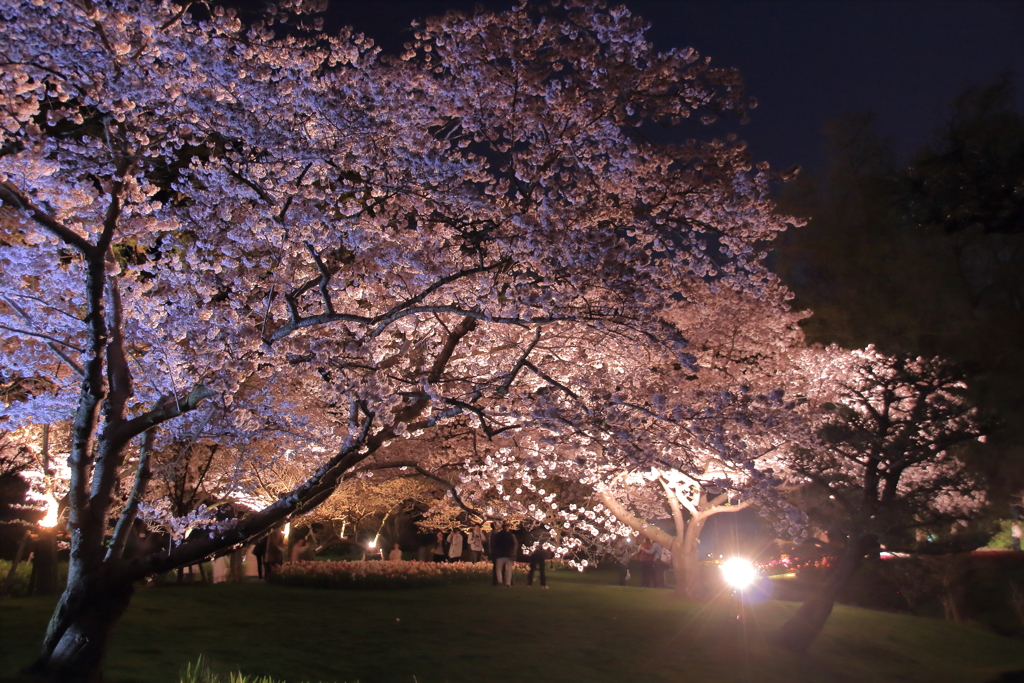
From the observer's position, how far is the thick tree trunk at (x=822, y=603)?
13500mm

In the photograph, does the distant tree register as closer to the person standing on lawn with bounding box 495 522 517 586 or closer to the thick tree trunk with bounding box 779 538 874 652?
the thick tree trunk with bounding box 779 538 874 652

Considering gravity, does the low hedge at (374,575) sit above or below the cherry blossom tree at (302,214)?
below

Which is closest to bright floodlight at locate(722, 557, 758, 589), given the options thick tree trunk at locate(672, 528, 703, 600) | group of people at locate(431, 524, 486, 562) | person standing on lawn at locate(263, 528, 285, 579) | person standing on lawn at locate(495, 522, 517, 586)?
thick tree trunk at locate(672, 528, 703, 600)

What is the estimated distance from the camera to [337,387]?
8.36 meters

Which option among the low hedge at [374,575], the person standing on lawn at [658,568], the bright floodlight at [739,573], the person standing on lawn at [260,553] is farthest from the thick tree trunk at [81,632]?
the person standing on lawn at [658,568]

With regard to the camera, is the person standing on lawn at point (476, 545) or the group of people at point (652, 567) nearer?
the group of people at point (652, 567)

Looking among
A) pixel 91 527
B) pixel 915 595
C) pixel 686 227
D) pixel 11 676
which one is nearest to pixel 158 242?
pixel 91 527

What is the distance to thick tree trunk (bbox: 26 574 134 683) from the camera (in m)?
6.88

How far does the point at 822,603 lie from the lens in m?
13.9

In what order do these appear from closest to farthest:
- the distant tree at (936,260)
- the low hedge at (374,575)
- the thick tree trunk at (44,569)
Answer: the distant tree at (936,260)
the thick tree trunk at (44,569)
the low hedge at (374,575)

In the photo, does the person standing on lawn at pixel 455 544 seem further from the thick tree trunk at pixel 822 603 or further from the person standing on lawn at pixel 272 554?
the thick tree trunk at pixel 822 603

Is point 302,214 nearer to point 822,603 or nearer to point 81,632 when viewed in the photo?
point 81,632

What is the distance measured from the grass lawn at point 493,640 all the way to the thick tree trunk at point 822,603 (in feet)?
1.22

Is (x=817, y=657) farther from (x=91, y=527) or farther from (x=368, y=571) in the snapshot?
(x=91, y=527)
